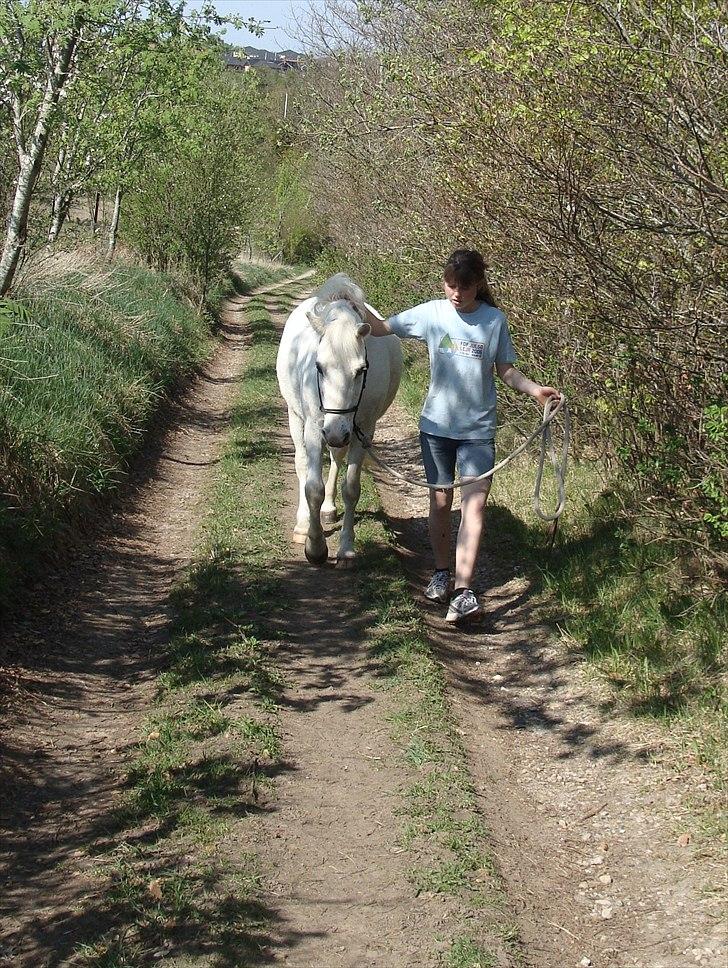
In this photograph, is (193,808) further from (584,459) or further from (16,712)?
(584,459)

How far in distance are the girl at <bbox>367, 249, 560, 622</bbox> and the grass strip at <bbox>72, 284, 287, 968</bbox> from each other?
1.40 meters

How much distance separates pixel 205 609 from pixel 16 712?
1.49 m

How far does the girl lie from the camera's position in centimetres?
609

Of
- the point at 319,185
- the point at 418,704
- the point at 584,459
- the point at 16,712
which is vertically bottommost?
the point at 16,712

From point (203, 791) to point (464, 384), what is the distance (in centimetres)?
305

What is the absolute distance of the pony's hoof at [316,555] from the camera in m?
7.26

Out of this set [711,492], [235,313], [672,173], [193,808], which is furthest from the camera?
[235,313]

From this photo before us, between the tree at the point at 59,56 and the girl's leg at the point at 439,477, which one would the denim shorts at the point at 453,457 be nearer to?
the girl's leg at the point at 439,477

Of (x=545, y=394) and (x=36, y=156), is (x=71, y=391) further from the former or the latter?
(x=545, y=394)

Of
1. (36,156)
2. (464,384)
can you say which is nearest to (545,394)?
(464,384)

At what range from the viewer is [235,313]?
2681cm

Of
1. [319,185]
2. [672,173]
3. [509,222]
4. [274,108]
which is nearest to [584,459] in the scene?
[509,222]

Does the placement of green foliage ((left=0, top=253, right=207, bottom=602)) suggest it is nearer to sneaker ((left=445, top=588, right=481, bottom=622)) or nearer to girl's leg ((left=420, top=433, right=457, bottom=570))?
girl's leg ((left=420, top=433, right=457, bottom=570))

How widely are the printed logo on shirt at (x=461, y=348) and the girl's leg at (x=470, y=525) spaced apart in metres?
0.84
